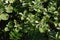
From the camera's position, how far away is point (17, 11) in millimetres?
2803

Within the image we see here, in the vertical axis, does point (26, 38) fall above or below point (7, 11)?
below

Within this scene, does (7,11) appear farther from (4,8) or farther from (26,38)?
(26,38)

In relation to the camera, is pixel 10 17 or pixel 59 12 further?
pixel 10 17

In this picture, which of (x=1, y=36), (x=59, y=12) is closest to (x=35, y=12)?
(x=59, y=12)

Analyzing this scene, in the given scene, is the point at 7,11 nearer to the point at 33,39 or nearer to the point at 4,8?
the point at 4,8

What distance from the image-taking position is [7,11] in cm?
274

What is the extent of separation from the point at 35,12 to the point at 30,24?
0.61ft

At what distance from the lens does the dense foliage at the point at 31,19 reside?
105 inches

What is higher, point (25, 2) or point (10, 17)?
point (25, 2)

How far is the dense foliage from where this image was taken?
2658 millimetres

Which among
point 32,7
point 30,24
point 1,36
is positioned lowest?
point 1,36

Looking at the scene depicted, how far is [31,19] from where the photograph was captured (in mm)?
2672

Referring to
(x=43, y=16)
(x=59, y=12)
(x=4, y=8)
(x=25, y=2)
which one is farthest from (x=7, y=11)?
(x=59, y=12)

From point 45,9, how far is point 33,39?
16.2 inches
